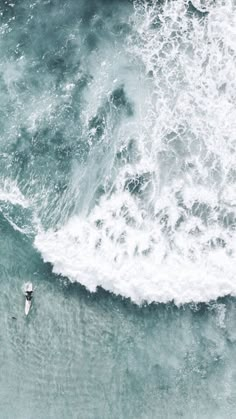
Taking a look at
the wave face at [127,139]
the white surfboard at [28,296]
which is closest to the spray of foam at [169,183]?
the wave face at [127,139]

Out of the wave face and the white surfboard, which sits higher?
the wave face

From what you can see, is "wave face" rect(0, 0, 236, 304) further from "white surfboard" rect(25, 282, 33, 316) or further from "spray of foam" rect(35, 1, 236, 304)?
"white surfboard" rect(25, 282, 33, 316)

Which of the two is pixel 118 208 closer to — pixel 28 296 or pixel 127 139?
pixel 127 139

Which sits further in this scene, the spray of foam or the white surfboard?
the spray of foam

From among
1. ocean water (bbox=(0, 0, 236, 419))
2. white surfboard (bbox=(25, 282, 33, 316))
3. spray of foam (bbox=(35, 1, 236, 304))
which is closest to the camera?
ocean water (bbox=(0, 0, 236, 419))

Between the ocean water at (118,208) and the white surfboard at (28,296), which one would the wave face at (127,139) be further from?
the white surfboard at (28,296)

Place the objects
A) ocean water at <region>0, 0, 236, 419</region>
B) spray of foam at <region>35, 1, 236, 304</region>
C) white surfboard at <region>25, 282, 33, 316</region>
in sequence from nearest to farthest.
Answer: ocean water at <region>0, 0, 236, 419</region> < white surfboard at <region>25, 282, 33, 316</region> < spray of foam at <region>35, 1, 236, 304</region>

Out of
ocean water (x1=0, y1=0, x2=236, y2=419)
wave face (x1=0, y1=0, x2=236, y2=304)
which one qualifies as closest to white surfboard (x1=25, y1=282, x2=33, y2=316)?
ocean water (x1=0, y1=0, x2=236, y2=419)
